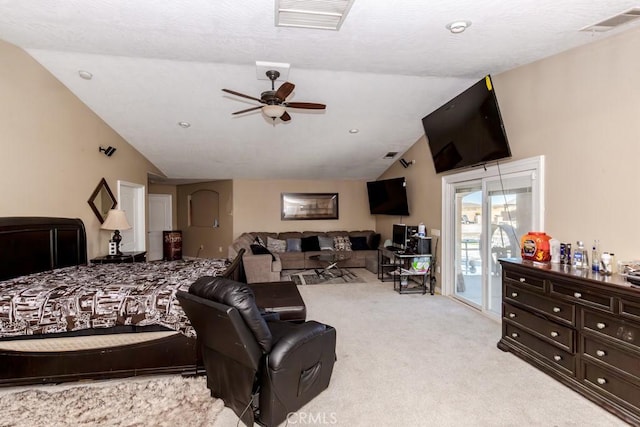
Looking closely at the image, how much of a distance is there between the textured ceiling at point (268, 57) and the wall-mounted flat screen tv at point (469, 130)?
29cm

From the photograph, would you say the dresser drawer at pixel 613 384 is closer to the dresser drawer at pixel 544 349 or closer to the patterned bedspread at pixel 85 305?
the dresser drawer at pixel 544 349

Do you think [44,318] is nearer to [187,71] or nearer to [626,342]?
[187,71]

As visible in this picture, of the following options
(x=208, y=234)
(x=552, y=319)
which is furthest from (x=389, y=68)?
(x=208, y=234)

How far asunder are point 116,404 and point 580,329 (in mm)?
3457

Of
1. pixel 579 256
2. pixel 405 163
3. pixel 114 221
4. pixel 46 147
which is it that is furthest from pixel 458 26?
pixel 114 221

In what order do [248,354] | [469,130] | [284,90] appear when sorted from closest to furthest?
[248,354] → [284,90] → [469,130]

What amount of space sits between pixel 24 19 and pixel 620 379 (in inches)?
202

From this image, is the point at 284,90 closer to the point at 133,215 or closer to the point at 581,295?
the point at 581,295

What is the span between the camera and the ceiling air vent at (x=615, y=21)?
86.9 inches

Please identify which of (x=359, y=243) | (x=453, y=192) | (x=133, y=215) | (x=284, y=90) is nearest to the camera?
(x=284, y=90)

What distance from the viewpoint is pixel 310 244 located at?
7641 millimetres

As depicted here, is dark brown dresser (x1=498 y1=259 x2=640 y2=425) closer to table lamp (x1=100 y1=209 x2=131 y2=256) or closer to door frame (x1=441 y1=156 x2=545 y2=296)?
door frame (x1=441 y1=156 x2=545 y2=296)

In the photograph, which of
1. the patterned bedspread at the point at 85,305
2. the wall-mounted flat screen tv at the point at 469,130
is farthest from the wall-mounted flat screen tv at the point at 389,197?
the patterned bedspread at the point at 85,305

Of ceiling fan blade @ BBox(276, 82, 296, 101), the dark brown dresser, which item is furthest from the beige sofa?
the dark brown dresser
